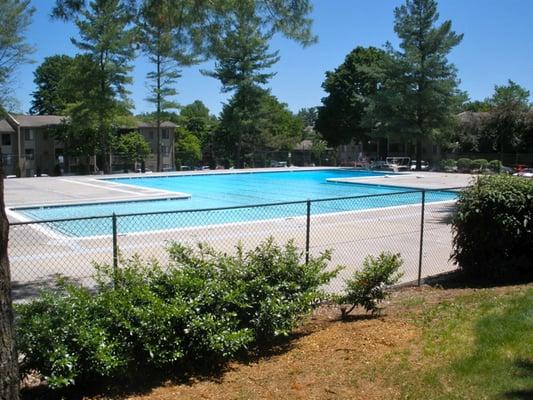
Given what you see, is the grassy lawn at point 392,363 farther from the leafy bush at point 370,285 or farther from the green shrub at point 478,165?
the green shrub at point 478,165

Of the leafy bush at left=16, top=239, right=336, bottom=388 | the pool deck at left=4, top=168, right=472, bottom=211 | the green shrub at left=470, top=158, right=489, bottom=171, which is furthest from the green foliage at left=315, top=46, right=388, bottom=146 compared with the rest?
the leafy bush at left=16, top=239, right=336, bottom=388

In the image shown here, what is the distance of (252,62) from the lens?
44906mm

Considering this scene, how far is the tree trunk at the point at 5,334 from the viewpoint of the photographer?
3305 millimetres

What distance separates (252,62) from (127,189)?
23.2m

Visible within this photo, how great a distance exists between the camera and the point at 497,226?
7871mm

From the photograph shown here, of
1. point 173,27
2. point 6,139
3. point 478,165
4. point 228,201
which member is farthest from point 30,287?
A: point 6,139

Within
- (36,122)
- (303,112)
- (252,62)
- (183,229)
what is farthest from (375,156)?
(303,112)

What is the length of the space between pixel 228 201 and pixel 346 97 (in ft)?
107

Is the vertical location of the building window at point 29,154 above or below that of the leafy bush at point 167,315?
above

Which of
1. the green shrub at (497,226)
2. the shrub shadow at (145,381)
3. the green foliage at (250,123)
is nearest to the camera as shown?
the shrub shadow at (145,381)

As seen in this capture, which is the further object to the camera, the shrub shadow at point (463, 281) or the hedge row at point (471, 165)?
the hedge row at point (471, 165)

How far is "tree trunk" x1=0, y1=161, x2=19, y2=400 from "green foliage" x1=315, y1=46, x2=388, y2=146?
165 ft

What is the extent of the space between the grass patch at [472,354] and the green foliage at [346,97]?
47448 millimetres

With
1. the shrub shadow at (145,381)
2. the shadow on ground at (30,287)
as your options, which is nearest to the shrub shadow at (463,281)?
the shrub shadow at (145,381)
